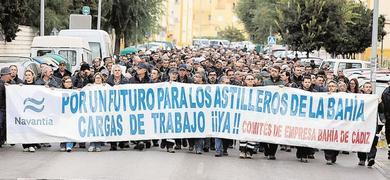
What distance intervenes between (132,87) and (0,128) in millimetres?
2605

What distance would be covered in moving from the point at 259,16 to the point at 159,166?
173 ft

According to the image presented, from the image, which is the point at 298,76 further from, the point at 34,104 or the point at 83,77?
the point at 34,104

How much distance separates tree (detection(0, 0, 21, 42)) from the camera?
37.1m

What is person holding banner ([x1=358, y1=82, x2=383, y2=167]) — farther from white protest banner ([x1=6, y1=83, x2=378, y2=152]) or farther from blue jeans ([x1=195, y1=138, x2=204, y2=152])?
blue jeans ([x1=195, y1=138, x2=204, y2=152])

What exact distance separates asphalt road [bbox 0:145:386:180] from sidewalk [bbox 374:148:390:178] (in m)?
0.14

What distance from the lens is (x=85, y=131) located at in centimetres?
1557

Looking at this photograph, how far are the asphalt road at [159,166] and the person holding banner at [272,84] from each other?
14 centimetres

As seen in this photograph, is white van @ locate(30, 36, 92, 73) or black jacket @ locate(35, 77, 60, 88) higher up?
white van @ locate(30, 36, 92, 73)

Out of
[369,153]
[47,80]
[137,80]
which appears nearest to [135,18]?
[137,80]

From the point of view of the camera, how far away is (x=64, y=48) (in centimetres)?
3142

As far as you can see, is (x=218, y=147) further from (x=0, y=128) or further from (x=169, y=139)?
(x=0, y=128)

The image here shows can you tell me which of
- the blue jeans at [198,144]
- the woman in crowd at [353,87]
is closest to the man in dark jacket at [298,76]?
the woman in crowd at [353,87]

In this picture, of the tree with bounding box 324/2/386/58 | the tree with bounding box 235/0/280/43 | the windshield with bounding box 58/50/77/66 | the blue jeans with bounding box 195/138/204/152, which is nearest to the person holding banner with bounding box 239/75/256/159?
the blue jeans with bounding box 195/138/204/152

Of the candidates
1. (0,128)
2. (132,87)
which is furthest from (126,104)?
(0,128)
